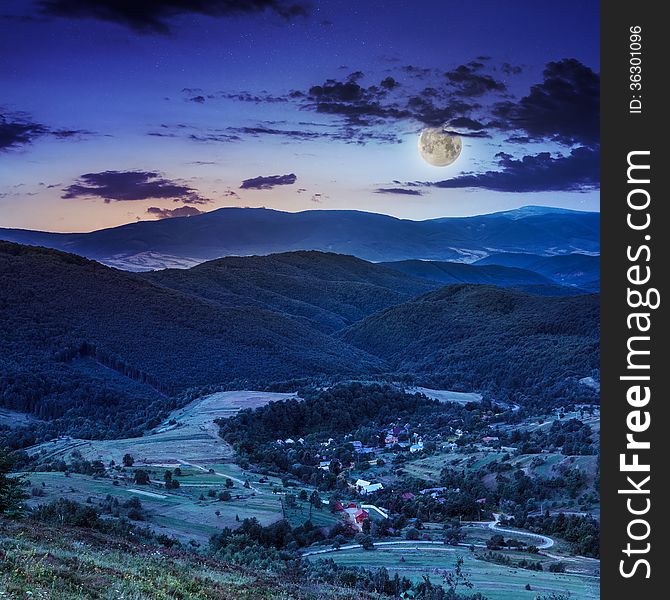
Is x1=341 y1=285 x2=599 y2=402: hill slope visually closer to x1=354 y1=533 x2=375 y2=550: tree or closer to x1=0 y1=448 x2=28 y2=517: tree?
x1=354 y1=533 x2=375 y2=550: tree

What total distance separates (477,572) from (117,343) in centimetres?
7004

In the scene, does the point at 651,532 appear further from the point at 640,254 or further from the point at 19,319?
the point at 19,319

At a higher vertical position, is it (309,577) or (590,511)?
(309,577)

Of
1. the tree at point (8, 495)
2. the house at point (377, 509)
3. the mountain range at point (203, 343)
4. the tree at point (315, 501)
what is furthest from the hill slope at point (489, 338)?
the tree at point (8, 495)

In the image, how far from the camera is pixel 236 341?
97.4m

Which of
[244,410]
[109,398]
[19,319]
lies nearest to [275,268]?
[19,319]

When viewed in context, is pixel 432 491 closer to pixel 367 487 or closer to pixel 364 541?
pixel 367 487

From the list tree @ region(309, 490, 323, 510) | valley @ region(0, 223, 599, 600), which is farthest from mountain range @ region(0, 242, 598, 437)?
tree @ region(309, 490, 323, 510)

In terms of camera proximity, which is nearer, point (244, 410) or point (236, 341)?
point (244, 410)

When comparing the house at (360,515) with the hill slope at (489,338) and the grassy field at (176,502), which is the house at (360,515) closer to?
the grassy field at (176,502)

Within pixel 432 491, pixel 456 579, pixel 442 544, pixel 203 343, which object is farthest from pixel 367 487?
pixel 203 343

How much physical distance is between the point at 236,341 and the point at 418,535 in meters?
69.8

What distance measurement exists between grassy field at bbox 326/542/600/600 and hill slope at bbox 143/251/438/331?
333 feet

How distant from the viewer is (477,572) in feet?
77.2
